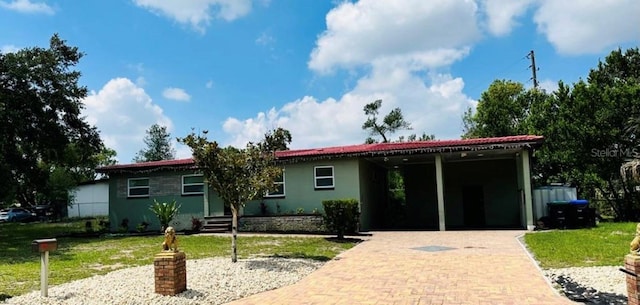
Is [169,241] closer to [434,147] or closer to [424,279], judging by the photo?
[424,279]

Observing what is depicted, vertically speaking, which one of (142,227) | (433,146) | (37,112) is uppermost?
(37,112)

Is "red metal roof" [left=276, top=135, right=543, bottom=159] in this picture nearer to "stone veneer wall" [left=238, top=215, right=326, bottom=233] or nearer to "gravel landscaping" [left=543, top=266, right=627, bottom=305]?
"stone veneer wall" [left=238, top=215, right=326, bottom=233]

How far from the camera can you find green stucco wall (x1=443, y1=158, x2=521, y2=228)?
22.7 metres

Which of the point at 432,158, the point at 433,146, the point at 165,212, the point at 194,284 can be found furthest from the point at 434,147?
the point at 194,284

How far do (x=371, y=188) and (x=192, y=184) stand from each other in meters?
8.08

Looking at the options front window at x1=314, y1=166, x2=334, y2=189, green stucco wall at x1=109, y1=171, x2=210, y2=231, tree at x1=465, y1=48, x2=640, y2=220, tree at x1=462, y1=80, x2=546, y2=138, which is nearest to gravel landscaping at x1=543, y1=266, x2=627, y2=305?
front window at x1=314, y1=166, x2=334, y2=189

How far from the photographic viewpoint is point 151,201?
21.7 m

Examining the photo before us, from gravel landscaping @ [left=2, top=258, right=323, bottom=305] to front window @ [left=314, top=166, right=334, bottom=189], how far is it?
8.94 meters

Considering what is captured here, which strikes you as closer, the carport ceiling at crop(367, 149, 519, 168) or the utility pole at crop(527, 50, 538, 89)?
the carport ceiling at crop(367, 149, 519, 168)

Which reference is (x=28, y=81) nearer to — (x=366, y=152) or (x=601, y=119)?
(x=366, y=152)

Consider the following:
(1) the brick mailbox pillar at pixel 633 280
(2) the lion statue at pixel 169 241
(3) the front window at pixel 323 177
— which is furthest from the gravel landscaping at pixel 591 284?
(3) the front window at pixel 323 177

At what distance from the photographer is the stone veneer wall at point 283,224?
18.0 meters

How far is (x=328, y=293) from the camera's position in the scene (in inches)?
287

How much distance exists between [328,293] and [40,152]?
65.5ft
